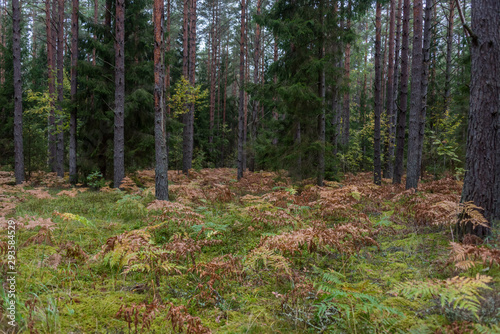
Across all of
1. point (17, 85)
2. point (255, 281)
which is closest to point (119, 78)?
point (17, 85)

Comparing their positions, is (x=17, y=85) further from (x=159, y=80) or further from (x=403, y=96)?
(x=403, y=96)

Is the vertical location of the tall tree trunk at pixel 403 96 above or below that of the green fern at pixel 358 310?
above

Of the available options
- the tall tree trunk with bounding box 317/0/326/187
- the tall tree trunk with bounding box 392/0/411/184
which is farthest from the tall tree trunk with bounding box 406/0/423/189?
the tall tree trunk with bounding box 317/0/326/187

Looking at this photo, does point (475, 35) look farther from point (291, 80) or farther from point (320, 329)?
point (291, 80)

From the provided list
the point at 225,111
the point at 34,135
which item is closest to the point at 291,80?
the point at 34,135

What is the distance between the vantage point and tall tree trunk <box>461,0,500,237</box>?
436 cm

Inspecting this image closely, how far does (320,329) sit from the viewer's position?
2479mm

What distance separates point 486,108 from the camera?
4.38 m

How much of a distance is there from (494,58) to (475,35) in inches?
18.0

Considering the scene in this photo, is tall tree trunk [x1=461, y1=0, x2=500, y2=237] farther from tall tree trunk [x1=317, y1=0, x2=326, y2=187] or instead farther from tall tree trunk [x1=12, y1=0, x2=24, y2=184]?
tall tree trunk [x1=12, y1=0, x2=24, y2=184]

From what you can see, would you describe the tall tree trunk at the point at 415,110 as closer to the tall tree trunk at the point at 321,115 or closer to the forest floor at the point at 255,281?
the tall tree trunk at the point at 321,115

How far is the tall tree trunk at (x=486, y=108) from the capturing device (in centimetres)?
436

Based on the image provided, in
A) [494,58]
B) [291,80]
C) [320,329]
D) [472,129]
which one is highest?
[291,80]

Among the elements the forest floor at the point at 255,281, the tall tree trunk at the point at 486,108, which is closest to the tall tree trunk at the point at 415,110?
the forest floor at the point at 255,281
